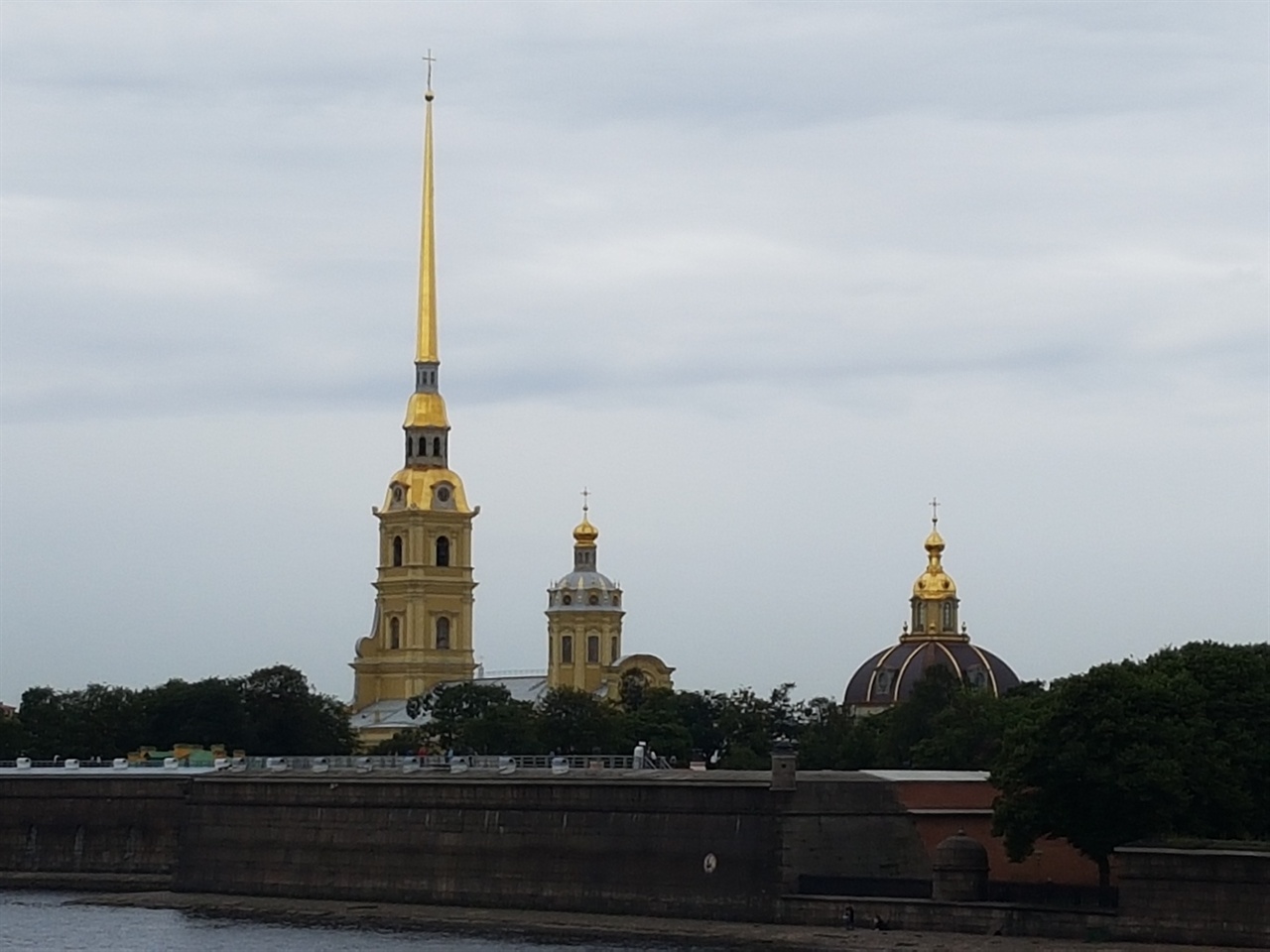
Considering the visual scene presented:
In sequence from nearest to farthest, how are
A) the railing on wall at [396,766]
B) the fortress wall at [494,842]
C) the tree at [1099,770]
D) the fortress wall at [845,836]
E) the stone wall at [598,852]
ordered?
1. the stone wall at [598,852]
2. the tree at [1099,770]
3. the fortress wall at [845,836]
4. the fortress wall at [494,842]
5. the railing on wall at [396,766]

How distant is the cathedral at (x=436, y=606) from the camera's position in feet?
500

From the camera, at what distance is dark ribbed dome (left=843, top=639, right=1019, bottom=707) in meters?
142

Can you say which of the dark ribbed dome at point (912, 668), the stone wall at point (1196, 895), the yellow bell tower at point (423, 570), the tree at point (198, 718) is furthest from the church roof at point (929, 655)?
the stone wall at point (1196, 895)

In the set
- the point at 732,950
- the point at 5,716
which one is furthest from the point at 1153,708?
the point at 5,716

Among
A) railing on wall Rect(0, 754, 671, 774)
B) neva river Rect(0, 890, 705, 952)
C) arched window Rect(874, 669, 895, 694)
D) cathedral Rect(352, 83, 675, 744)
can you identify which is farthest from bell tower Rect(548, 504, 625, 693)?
neva river Rect(0, 890, 705, 952)

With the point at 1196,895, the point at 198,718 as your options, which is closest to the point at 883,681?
the point at 198,718

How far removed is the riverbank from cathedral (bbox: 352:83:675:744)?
73.4 m

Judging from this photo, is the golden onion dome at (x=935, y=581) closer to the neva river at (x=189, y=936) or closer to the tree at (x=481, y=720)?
the tree at (x=481, y=720)

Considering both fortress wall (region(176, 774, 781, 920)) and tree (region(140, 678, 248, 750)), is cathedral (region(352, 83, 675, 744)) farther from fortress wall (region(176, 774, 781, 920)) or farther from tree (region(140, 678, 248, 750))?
fortress wall (region(176, 774, 781, 920))

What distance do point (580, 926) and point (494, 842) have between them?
5649 mm

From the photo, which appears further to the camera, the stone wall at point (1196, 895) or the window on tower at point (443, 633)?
the window on tower at point (443, 633)

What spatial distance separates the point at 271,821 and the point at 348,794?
120 inches

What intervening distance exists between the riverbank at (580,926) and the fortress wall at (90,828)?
234 cm

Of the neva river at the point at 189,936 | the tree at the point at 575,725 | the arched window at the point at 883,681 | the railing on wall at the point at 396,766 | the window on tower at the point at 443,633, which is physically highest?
the window on tower at the point at 443,633
